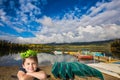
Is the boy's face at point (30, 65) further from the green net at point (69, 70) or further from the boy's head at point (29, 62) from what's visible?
the green net at point (69, 70)

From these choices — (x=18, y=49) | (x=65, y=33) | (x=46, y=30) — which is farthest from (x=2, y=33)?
(x=65, y=33)

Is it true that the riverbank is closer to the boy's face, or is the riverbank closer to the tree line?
the tree line

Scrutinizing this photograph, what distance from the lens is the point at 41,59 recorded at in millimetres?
3025

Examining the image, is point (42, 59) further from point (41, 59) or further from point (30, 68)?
point (30, 68)

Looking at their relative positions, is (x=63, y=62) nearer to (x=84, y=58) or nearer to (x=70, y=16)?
(x=84, y=58)

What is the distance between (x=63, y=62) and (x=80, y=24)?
49cm

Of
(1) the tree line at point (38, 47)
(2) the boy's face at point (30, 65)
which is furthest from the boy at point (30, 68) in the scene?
(1) the tree line at point (38, 47)

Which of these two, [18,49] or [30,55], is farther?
[18,49]

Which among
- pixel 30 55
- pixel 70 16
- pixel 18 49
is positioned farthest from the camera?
pixel 70 16

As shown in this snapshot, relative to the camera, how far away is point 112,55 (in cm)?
315

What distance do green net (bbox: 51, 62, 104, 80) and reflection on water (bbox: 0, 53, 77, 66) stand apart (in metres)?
0.05

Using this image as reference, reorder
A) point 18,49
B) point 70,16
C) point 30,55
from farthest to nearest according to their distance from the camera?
point 70,16, point 18,49, point 30,55

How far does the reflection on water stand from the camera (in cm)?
295

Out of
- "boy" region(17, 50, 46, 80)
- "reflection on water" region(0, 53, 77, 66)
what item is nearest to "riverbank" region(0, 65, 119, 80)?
"reflection on water" region(0, 53, 77, 66)
